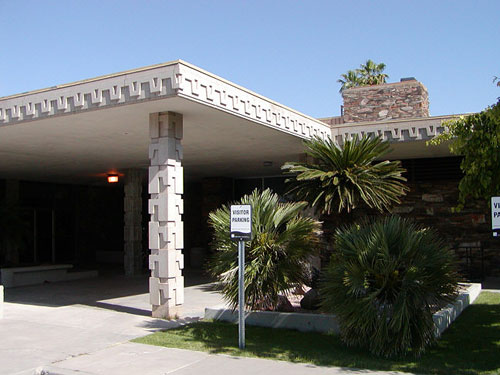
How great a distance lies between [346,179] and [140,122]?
412 cm

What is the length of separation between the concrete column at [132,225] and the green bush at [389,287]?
11373 millimetres

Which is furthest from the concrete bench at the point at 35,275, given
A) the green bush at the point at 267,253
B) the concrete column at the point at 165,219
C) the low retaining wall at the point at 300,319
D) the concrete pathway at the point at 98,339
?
the green bush at the point at 267,253

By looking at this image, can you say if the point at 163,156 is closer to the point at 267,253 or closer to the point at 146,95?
the point at 146,95

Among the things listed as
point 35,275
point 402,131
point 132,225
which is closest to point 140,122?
point 402,131

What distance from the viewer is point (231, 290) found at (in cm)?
843

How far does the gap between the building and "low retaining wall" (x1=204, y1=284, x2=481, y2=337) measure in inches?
37.5

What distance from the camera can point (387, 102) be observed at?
18375 mm

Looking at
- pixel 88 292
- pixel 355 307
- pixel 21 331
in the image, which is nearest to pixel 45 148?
pixel 88 292

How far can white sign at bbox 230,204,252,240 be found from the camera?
24.1ft

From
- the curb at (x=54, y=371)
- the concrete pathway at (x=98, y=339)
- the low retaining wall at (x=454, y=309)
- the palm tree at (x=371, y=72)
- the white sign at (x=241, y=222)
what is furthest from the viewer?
the palm tree at (x=371, y=72)

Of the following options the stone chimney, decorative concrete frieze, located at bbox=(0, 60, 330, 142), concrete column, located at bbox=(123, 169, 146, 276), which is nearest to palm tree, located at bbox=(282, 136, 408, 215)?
decorative concrete frieze, located at bbox=(0, 60, 330, 142)

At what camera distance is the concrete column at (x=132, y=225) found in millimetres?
17984

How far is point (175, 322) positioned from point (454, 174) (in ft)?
34.2

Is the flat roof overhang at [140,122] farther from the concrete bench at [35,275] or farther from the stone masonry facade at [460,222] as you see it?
the stone masonry facade at [460,222]
